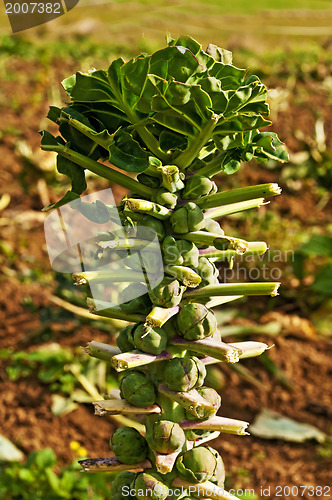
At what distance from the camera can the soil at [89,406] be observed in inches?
89.7

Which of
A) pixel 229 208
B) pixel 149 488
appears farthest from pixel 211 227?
pixel 149 488

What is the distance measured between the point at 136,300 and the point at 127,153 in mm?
272

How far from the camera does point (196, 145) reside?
896mm

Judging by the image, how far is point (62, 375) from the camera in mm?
2719

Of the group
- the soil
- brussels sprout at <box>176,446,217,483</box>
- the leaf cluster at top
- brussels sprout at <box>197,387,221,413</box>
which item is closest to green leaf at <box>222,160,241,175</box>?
the leaf cluster at top

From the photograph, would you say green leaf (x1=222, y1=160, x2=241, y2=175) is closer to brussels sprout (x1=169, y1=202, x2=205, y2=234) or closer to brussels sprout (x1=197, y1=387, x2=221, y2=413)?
brussels sprout (x1=169, y1=202, x2=205, y2=234)

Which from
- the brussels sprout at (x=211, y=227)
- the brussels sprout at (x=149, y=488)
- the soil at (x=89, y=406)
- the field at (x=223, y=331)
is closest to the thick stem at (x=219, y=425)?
the brussels sprout at (x=149, y=488)

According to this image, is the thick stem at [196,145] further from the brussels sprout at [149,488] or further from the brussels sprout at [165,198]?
the brussels sprout at [149,488]

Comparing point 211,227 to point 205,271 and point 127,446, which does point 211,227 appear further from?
point 127,446

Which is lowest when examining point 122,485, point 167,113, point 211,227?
point 122,485

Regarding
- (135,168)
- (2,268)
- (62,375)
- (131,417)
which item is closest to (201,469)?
(135,168)

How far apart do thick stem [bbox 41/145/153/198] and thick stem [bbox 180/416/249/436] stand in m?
0.44

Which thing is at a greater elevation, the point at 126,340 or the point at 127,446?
the point at 126,340

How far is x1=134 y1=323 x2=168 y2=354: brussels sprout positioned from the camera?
904 mm
